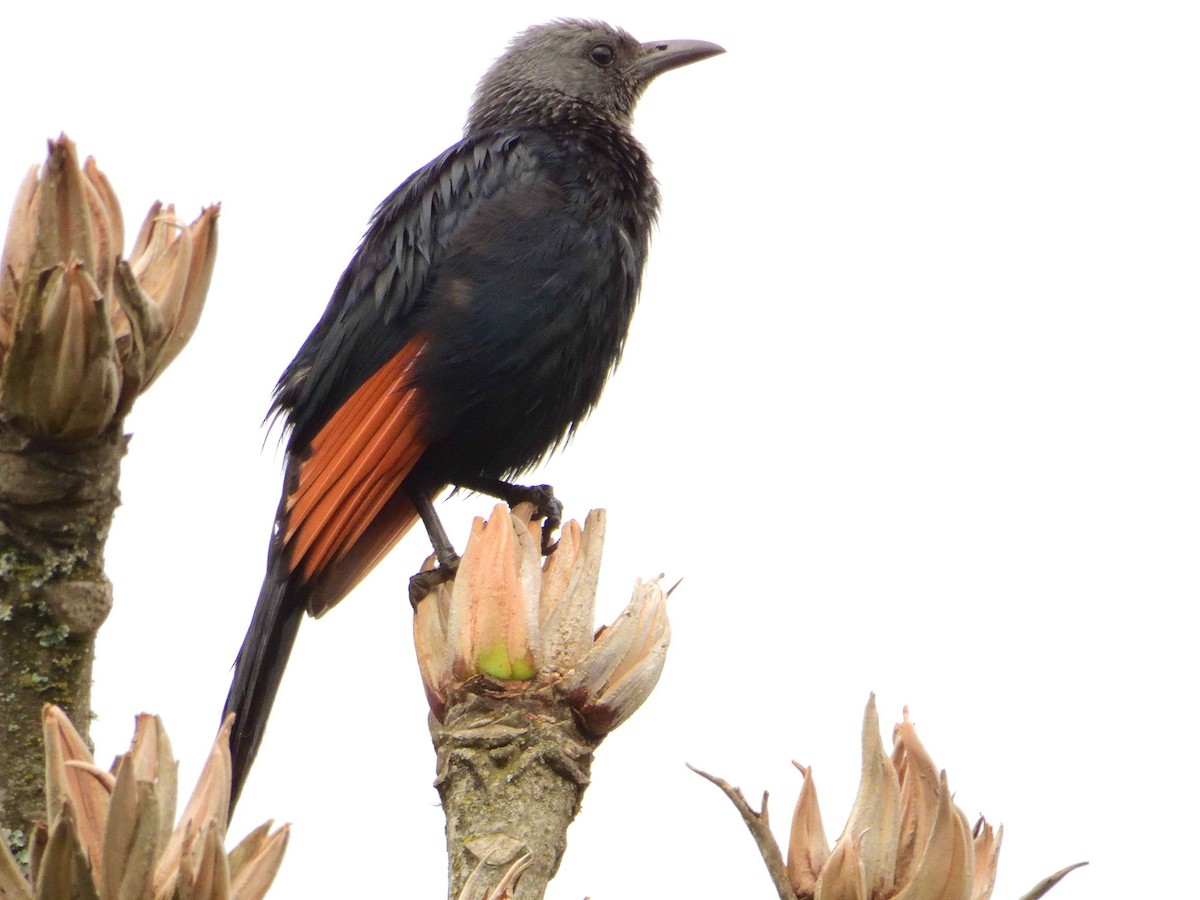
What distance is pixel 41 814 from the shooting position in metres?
1.81

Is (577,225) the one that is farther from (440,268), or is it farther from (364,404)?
(364,404)

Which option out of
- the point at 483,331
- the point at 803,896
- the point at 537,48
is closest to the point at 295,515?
the point at 483,331

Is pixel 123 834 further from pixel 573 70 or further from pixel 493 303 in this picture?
pixel 573 70

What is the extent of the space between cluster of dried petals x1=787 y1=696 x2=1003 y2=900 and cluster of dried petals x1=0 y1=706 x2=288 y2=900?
2.26 feet

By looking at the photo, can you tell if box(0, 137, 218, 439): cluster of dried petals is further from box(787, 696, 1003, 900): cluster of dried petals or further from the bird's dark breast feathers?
the bird's dark breast feathers

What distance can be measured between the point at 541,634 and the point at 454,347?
2.59 metres

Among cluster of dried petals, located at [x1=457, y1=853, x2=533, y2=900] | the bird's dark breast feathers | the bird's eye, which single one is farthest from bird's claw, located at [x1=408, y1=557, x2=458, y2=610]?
the bird's eye

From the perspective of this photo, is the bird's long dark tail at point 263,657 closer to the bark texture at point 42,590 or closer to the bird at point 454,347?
the bird at point 454,347

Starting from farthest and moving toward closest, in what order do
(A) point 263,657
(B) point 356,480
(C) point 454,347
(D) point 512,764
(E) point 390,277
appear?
(E) point 390,277
(C) point 454,347
(B) point 356,480
(A) point 263,657
(D) point 512,764

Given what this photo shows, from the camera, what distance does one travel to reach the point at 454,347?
15.5 ft

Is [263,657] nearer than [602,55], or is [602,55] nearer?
[263,657]

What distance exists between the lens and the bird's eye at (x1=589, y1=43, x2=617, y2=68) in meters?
6.53

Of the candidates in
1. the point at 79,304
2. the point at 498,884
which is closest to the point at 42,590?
the point at 79,304

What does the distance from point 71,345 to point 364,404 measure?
108 inches
